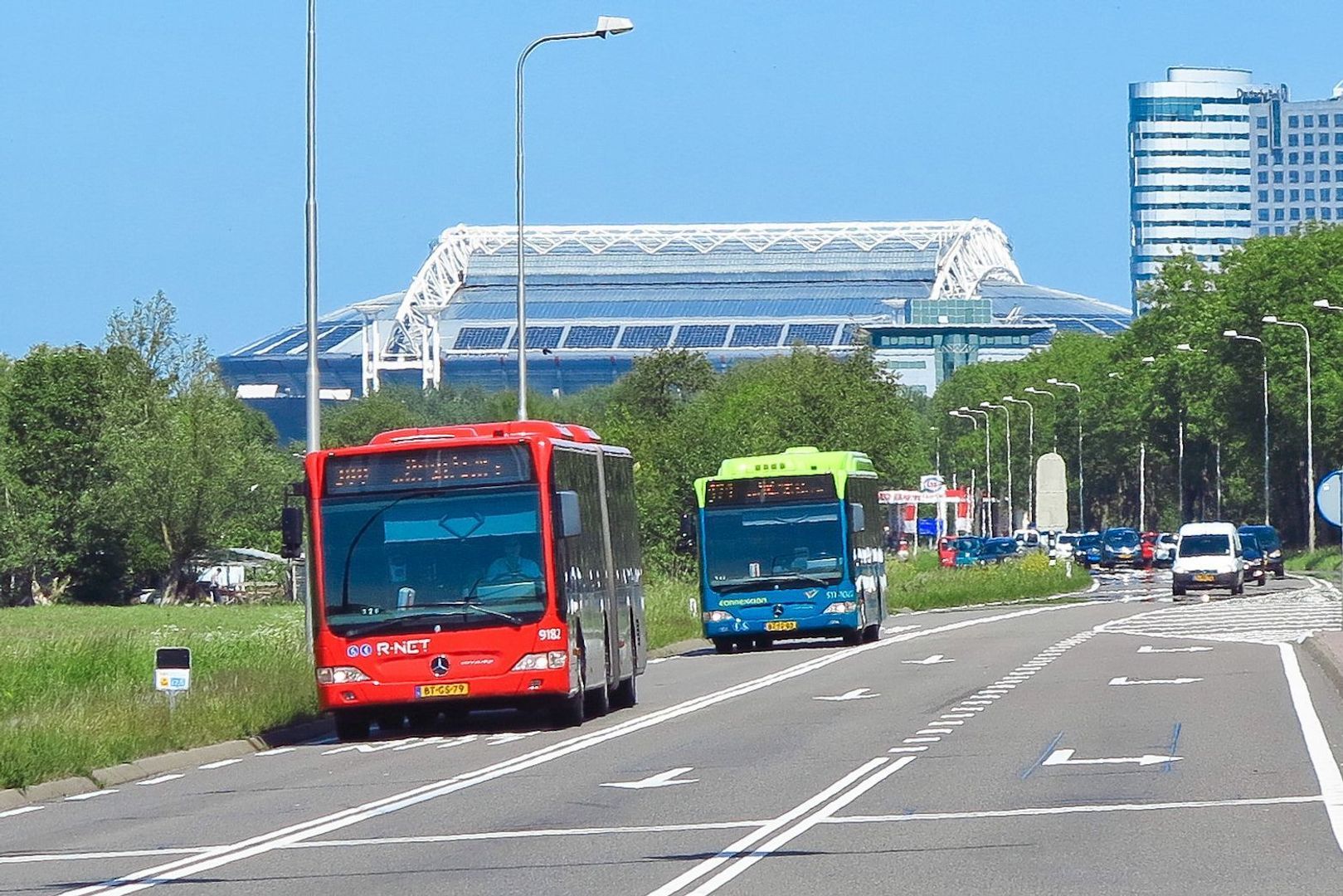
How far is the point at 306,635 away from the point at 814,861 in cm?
1694

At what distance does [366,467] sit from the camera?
22.0m

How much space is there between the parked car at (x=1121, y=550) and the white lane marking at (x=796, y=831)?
80.8m

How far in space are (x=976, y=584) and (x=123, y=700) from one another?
44.7 m

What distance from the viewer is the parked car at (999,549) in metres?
87.8

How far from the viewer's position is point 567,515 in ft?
71.2

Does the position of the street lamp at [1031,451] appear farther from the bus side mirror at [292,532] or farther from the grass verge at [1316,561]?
the bus side mirror at [292,532]

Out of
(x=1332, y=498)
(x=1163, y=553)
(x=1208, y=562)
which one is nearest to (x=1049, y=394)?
(x=1163, y=553)

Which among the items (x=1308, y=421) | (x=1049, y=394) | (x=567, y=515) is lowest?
(x=567, y=515)

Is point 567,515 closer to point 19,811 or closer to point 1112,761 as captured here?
point 1112,761

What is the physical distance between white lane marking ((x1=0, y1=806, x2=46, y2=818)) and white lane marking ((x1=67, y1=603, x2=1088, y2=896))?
2425mm

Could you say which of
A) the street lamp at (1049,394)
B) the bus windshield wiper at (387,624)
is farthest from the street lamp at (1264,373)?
the bus windshield wiper at (387,624)

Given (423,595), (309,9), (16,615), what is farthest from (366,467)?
(16,615)

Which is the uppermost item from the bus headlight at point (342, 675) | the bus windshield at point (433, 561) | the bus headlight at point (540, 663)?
the bus windshield at point (433, 561)

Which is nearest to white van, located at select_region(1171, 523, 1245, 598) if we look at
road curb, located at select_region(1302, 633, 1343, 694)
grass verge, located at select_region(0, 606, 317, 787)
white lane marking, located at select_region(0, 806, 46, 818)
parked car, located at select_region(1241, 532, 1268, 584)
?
parked car, located at select_region(1241, 532, 1268, 584)
